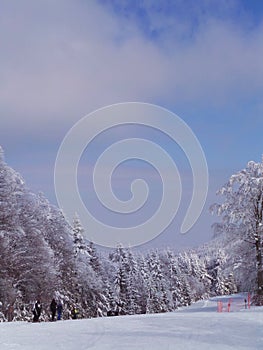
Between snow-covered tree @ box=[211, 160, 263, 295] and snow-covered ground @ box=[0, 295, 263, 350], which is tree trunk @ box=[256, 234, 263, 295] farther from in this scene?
snow-covered ground @ box=[0, 295, 263, 350]

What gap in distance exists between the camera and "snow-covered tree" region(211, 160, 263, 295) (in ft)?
109

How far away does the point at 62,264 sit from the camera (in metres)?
44.8

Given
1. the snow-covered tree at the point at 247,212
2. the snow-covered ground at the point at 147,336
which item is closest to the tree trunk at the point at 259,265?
the snow-covered tree at the point at 247,212

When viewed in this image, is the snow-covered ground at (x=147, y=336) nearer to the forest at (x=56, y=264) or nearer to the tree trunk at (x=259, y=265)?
the tree trunk at (x=259, y=265)

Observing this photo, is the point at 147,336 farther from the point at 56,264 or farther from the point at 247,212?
the point at 56,264

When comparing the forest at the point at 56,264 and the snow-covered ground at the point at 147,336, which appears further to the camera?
the forest at the point at 56,264

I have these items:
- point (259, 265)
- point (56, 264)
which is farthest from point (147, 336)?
point (56, 264)

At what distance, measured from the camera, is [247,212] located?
3384 cm

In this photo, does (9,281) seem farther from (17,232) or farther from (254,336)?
(254,336)

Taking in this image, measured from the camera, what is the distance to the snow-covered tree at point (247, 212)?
33353 mm

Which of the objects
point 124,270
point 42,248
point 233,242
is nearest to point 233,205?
point 233,242

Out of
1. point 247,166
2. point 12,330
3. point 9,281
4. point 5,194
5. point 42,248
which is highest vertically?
point 247,166

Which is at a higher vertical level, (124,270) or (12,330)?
(124,270)

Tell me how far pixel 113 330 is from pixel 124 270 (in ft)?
145
